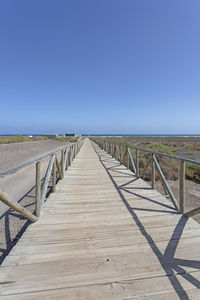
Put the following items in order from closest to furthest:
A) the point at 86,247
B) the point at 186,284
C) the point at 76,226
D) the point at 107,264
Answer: the point at 186,284
the point at 107,264
the point at 86,247
the point at 76,226

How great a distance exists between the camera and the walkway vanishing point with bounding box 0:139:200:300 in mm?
1358

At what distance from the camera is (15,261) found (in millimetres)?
1661

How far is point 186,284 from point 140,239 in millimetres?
686

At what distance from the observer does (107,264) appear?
1636 millimetres

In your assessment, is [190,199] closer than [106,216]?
No

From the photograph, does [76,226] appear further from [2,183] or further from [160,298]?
[2,183]

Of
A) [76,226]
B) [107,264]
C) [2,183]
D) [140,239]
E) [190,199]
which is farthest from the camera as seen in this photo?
[2,183]

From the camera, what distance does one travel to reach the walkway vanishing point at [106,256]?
1358 mm

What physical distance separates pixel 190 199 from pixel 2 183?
6911mm

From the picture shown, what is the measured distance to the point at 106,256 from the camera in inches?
68.9

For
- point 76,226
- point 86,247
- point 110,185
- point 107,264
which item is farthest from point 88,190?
point 107,264

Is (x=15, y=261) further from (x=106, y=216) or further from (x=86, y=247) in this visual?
(x=106, y=216)

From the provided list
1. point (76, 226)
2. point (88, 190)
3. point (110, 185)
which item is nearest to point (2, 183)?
point (88, 190)

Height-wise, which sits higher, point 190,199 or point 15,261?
point 15,261
